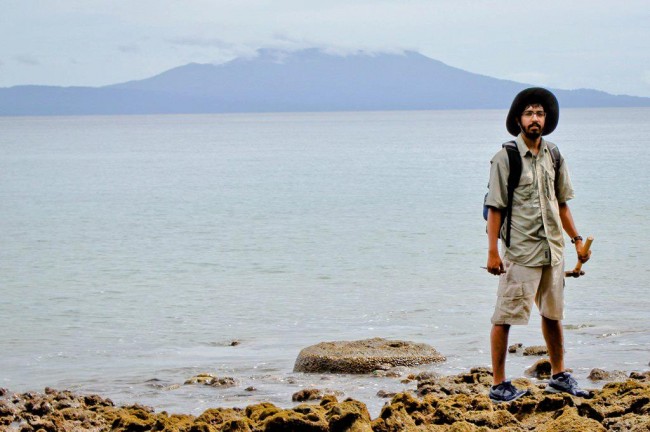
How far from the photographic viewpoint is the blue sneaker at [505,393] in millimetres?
7629

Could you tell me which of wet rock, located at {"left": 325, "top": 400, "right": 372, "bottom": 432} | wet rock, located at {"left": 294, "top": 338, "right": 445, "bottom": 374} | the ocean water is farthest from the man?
wet rock, located at {"left": 294, "top": 338, "right": 445, "bottom": 374}

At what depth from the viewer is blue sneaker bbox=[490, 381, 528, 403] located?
7.63 m

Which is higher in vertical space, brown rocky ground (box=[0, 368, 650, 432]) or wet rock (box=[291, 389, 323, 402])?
brown rocky ground (box=[0, 368, 650, 432])

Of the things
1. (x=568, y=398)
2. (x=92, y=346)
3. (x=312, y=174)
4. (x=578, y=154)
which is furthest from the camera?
(x=578, y=154)

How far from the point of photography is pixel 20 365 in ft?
39.7

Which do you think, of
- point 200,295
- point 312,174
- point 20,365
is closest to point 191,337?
point 20,365

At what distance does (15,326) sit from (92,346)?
203 cm

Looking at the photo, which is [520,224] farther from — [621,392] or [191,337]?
[191,337]

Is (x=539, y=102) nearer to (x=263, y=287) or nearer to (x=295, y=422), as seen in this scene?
(x=295, y=422)

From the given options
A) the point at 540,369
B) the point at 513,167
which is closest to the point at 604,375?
the point at 540,369

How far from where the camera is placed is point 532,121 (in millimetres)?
7402

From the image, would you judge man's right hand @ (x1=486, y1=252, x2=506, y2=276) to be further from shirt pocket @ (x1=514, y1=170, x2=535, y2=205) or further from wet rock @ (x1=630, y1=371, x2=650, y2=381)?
wet rock @ (x1=630, y1=371, x2=650, y2=381)

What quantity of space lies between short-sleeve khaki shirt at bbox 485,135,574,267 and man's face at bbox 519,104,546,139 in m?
0.09

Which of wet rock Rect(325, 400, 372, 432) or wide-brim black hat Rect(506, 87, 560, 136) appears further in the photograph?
wide-brim black hat Rect(506, 87, 560, 136)
